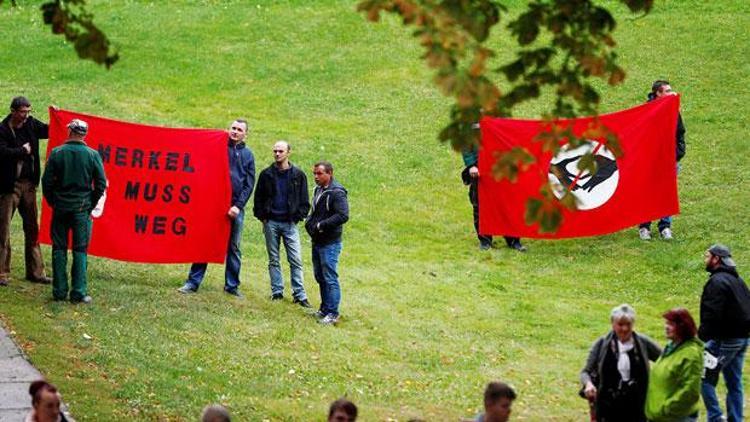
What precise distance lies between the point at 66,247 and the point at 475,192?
7714 mm

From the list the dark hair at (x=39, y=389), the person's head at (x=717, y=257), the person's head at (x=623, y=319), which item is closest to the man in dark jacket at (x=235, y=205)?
the person's head at (x=717, y=257)

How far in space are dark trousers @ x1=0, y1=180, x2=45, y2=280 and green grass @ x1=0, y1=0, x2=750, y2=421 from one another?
18.1 inches

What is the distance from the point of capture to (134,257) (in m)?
18.0

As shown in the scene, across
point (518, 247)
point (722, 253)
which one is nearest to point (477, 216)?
point (518, 247)

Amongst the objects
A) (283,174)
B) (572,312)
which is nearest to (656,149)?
(572,312)

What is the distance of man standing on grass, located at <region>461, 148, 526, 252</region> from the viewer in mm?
21477

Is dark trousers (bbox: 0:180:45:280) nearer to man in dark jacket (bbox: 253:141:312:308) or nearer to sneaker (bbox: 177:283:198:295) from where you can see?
sneaker (bbox: 177:283:198:295)

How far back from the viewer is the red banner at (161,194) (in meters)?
18.0

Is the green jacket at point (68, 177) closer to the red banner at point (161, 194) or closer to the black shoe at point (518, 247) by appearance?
the red banner at point (161, 194)

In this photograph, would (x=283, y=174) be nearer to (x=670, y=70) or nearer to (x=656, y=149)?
(x=656, y=149)

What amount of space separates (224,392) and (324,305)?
3.55 metres

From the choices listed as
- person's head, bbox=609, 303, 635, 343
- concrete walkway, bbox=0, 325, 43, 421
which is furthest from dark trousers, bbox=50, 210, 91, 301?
person's head, bbox=609, 303, 635, 343

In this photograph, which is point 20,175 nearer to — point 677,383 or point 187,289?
point 187,289

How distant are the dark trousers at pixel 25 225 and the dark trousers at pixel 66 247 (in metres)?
0.95
